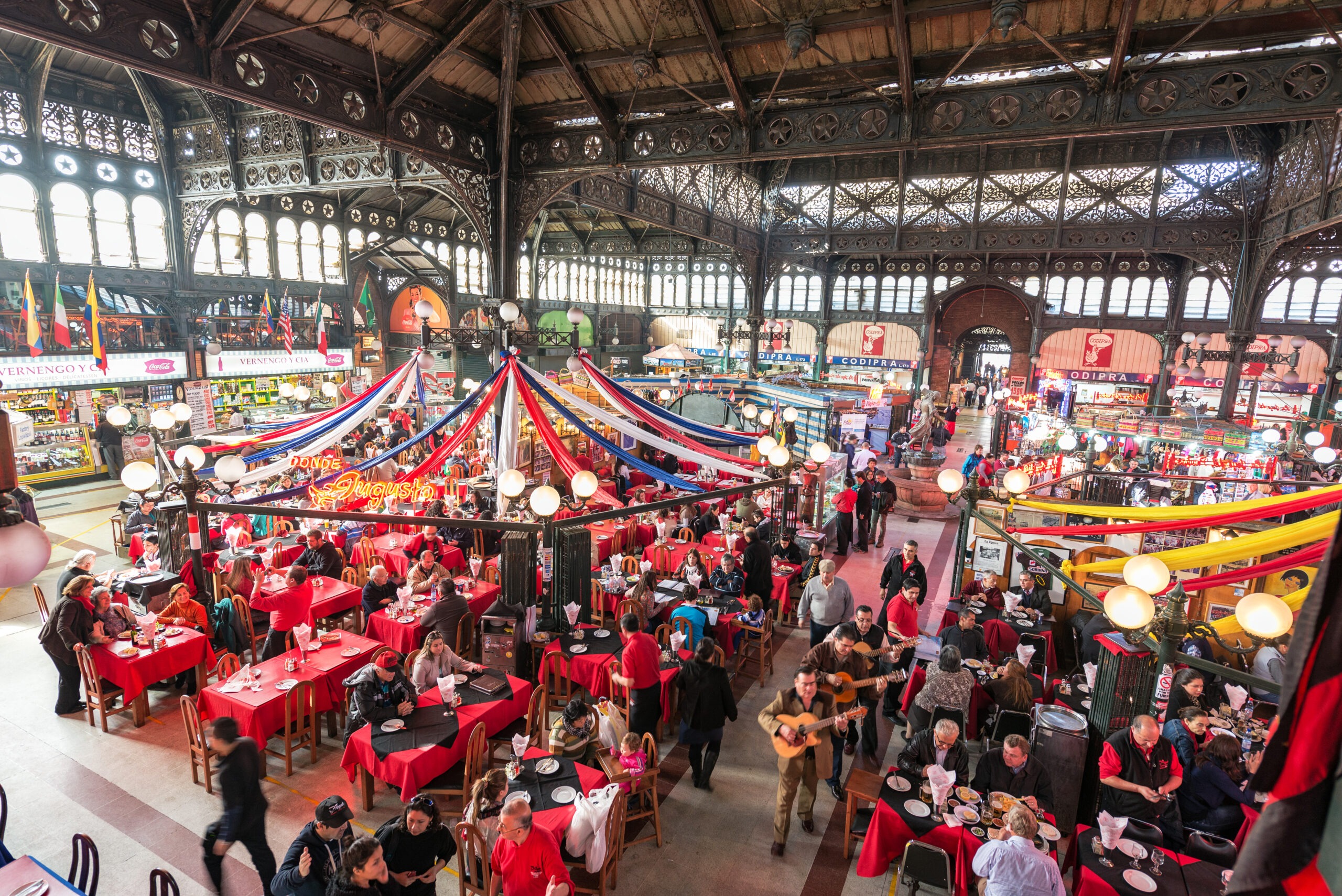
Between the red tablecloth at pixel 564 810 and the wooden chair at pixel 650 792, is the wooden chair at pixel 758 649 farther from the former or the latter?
the red tablecloth at pixel 564 810

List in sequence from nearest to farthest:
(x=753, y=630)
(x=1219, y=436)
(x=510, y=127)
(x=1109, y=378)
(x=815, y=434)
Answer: (x=753, y=630) → (x=510, y=127) → (x=1219, y=436) → (x=815, y=434) → (x=1109, y=378)

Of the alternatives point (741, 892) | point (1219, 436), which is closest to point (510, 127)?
point (741, 892)

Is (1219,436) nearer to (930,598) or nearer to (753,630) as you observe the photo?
(930,598)

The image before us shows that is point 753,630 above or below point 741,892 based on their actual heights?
above

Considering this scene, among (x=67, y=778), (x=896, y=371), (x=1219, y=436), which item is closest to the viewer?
(x=67, y=778)

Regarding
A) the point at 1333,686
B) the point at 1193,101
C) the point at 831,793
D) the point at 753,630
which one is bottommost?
the point at 831,793

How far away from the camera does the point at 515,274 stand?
10055 mm

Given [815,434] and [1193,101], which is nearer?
[1193,101]

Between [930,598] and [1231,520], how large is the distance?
512 cm

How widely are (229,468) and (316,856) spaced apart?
472 cm

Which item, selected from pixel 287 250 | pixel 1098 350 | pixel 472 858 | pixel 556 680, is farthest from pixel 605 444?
pixel 1098 350

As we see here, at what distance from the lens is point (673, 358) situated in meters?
26.3

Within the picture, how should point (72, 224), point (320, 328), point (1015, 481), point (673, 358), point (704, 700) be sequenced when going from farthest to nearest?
point (673, 358), point (320, 328), point (72, 224), point (1015, 481), point (704, 700)

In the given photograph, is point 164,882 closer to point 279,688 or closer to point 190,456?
point 279,688
